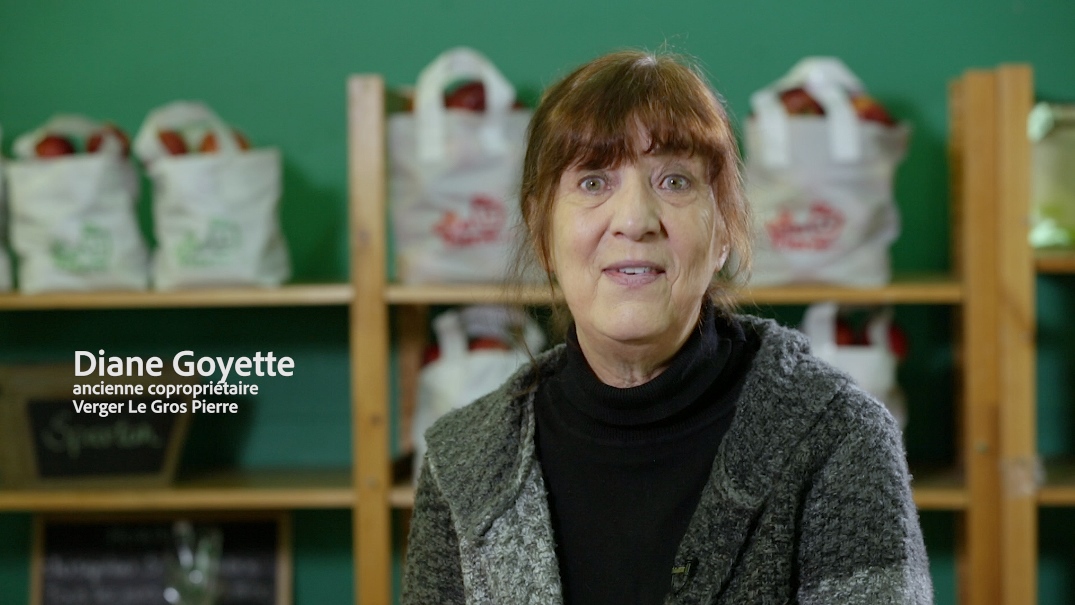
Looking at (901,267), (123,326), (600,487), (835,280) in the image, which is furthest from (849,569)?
(123,326)

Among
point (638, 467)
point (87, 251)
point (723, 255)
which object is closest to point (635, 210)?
point (723, 255)

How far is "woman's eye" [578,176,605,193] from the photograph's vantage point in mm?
1051

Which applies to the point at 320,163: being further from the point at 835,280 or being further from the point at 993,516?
the point at 993,516

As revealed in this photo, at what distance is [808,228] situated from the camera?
1903 millimetres

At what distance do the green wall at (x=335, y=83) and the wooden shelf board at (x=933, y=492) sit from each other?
0.60 feet

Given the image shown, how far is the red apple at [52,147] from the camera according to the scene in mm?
1982

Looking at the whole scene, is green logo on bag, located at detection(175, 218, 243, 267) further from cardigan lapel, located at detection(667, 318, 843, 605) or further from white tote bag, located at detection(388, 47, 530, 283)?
cardigan lapel, located at detection(667, 318, 843, 605)

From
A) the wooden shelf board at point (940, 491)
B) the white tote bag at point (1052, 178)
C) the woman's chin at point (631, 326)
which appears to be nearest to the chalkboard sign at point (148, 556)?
the wooden shelf board at point (940, 491)

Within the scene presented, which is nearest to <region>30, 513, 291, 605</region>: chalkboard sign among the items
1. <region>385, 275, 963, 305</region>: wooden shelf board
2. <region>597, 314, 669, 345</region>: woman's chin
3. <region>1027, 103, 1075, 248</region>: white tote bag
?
<region>385, 275, 963, 305</region>: wooden shelf board

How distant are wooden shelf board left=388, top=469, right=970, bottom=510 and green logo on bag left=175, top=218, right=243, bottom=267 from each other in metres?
0.51

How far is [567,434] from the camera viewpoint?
3.66 feet

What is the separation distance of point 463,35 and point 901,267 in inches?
39.2

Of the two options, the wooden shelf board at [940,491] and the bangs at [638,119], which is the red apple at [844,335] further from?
the bangs at [638,119]

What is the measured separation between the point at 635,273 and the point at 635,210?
0.06 m
